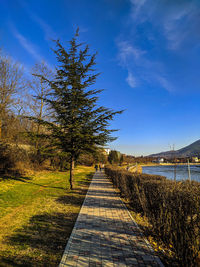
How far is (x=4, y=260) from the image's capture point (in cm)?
289

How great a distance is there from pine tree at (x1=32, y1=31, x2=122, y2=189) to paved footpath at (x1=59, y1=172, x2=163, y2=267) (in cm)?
438

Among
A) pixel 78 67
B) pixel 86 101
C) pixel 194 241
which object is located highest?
pixel 78 67

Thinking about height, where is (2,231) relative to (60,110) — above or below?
below

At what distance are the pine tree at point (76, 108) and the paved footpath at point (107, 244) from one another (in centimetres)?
438

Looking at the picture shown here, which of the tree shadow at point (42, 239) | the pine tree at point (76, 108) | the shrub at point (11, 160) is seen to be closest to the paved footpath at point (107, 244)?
the tree shadow at point (42, 239)

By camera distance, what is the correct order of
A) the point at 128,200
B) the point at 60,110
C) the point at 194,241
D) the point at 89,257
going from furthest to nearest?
the point at 60,110
the point at 128,200
the point at 89,257
the point at 194,241

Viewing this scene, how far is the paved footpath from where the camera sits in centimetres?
289

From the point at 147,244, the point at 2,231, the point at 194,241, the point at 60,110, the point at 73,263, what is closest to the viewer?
the point at 194,241

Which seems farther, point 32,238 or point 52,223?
point 52,223

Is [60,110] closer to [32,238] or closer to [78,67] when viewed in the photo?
[78,67]

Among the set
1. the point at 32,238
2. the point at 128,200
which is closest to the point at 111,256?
the point at 32,238

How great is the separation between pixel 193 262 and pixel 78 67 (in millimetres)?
10144

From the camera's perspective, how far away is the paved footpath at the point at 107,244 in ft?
9.50

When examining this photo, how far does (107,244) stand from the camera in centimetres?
352
